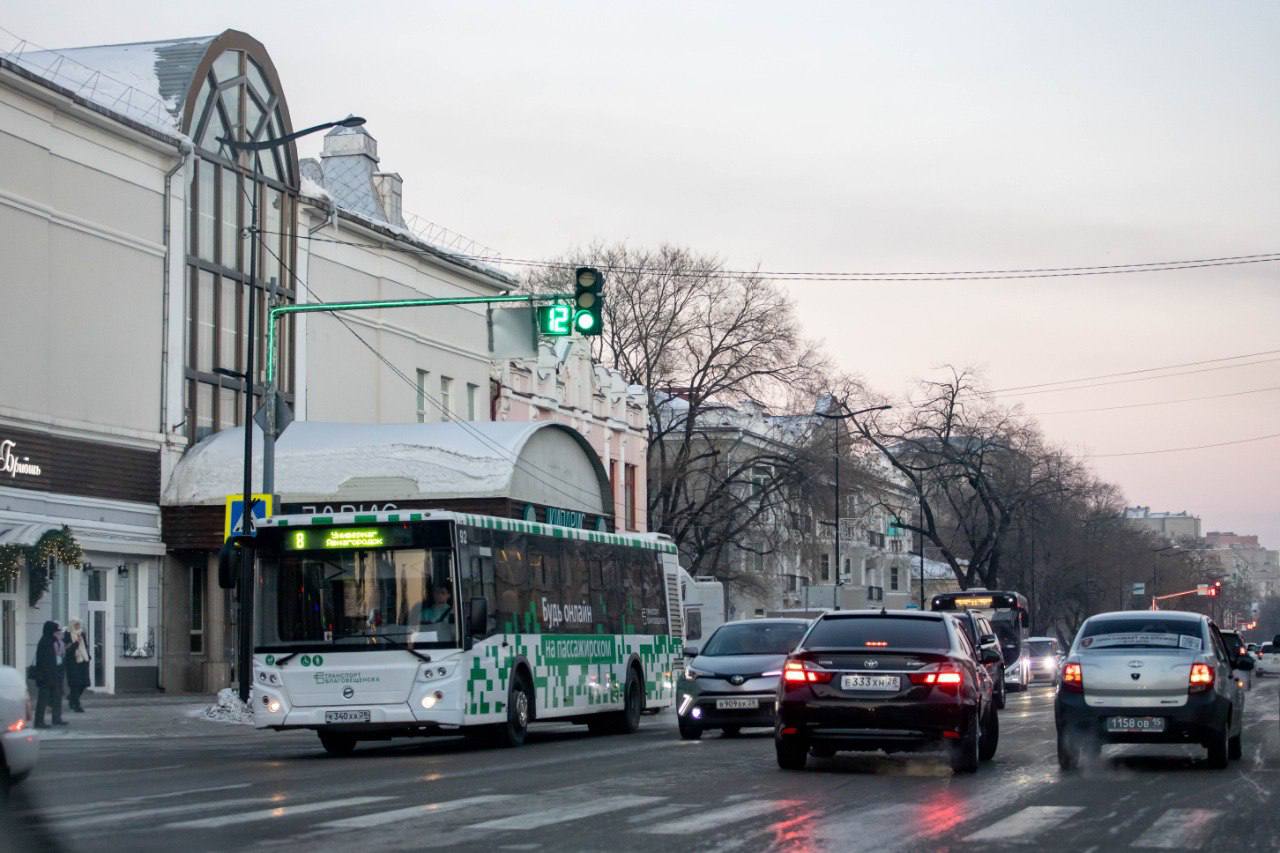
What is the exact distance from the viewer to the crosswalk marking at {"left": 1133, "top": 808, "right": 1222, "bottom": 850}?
11797mm

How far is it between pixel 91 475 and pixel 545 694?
20438mm

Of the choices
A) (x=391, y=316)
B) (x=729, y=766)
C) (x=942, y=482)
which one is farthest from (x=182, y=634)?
(x=942, y=482)

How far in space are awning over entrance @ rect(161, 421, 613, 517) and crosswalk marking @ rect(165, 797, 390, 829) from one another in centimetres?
3074

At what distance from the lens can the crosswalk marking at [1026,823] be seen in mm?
12203

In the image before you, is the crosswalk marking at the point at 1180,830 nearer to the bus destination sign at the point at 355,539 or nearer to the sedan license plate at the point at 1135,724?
the sedan license plate at the point at 1135,724

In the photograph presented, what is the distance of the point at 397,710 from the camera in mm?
21750

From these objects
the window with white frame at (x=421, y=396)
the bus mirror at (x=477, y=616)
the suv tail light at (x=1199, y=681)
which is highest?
the window with white frame at (x=421, y=396)

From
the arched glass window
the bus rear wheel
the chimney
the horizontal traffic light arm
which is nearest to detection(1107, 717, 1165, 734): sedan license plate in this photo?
the bus rear wheel

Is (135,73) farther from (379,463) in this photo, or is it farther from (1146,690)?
(1146,690)

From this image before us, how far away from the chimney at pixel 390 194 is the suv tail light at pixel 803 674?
4881 cm

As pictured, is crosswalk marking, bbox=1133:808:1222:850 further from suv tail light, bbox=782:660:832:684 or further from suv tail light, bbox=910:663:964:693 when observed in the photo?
suv tail light, bbox=782:660:832:684

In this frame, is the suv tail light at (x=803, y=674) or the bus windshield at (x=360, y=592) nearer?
the suv tail light at (x=803, y=674)

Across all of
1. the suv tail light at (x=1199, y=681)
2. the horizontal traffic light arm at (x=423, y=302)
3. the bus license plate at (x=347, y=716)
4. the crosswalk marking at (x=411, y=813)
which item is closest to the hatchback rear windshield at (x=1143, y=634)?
the suv tail light at (x=1199, y=681)

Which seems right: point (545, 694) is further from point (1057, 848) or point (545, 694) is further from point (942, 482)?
point (942, 482)
